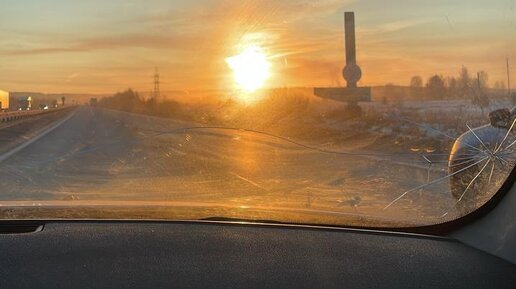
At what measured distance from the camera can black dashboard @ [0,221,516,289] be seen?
134 inches

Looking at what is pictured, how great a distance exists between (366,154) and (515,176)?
9520mm

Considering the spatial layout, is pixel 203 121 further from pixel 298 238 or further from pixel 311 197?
pixel 298 238

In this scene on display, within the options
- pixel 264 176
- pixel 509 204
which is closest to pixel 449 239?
pixel 509 204

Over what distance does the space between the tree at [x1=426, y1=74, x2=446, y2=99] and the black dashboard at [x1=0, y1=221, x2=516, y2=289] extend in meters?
3.21

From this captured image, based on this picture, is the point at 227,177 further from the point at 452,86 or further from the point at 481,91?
the point at 481,91

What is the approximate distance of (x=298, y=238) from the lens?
4.06 m

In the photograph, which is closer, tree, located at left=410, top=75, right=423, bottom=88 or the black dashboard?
the black dashboard

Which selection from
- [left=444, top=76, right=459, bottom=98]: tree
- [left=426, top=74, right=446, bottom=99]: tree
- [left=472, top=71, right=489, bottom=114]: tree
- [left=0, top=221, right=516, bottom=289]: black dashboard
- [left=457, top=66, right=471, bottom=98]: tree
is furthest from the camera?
[left=426, top=74, right=446, bottom=99]: tree

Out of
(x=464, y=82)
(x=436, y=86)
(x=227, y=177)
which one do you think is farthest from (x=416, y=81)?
(x=227, y=177)

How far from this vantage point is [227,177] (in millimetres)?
10453

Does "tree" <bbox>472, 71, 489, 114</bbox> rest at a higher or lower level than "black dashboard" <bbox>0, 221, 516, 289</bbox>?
higher

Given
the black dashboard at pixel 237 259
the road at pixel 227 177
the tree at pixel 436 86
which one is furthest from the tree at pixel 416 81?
the black dashboard at pixel 237 259

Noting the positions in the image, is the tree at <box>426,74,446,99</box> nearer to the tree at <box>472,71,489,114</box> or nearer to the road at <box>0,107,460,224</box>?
the road at <box>0,107,460,224</box>

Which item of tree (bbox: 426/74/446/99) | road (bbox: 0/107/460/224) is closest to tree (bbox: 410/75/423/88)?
tree (bbox: 426/74/446/99)
